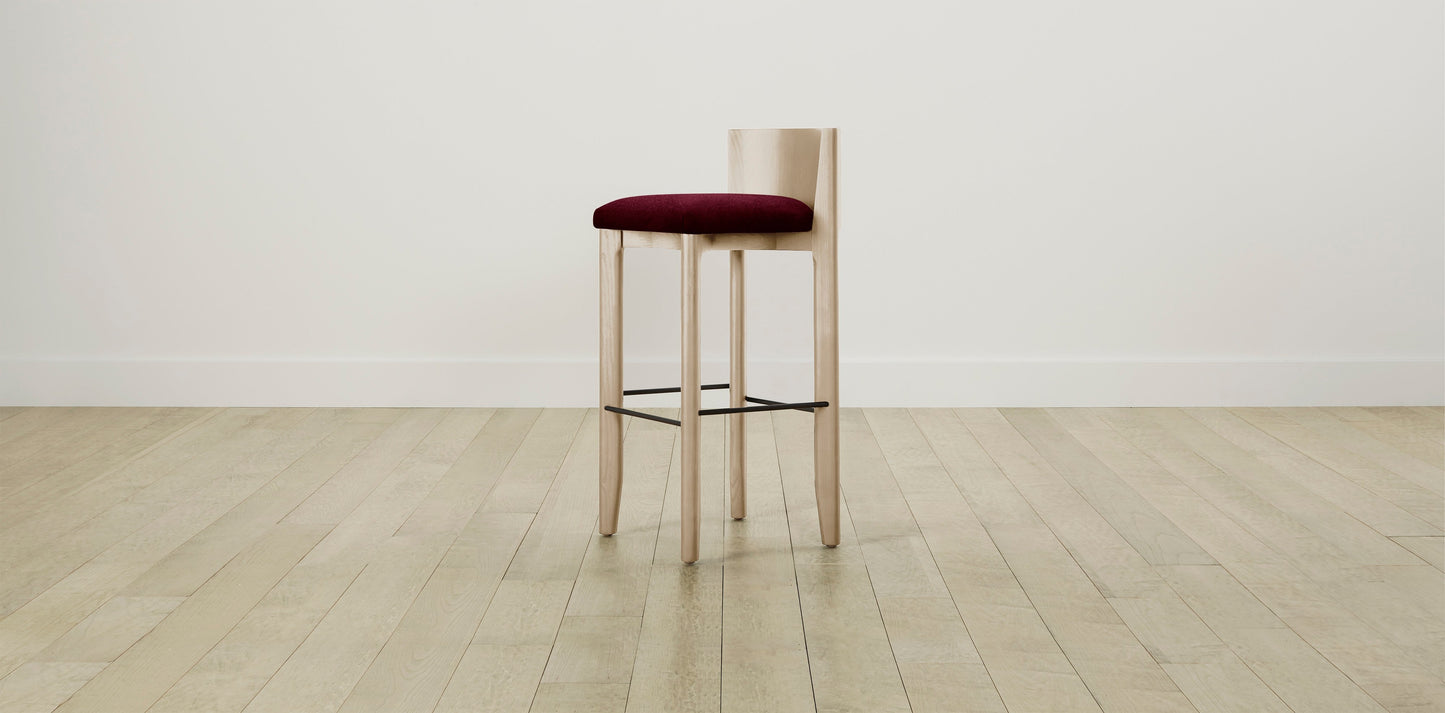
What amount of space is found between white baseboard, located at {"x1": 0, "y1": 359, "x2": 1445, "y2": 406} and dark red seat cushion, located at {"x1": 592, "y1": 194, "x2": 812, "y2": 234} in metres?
1.49

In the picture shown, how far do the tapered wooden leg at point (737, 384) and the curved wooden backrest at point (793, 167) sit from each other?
14 cm

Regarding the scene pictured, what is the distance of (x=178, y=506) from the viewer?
93.4 inches

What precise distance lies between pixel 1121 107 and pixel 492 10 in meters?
1.77

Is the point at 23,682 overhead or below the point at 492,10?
below

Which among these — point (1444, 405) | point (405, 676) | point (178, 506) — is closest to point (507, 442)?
point (178, 506)

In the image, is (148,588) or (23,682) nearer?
(23,682)

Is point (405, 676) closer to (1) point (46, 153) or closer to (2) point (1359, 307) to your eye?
(1) point (46, 153)

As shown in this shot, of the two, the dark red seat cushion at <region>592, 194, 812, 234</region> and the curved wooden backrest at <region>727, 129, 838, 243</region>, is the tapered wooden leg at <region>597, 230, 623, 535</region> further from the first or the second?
the curved wooden backrest at <region>727, 129, 838, 243</region>

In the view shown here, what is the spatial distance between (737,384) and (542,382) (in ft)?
4.39

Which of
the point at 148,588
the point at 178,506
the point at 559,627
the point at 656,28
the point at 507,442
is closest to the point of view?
the point at 559,627

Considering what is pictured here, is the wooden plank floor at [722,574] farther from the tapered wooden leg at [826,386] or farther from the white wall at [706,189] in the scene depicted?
the white wall at [706,189]

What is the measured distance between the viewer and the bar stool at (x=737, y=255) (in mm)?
1925

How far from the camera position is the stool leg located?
1.92m

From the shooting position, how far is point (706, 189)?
3.40 metres
